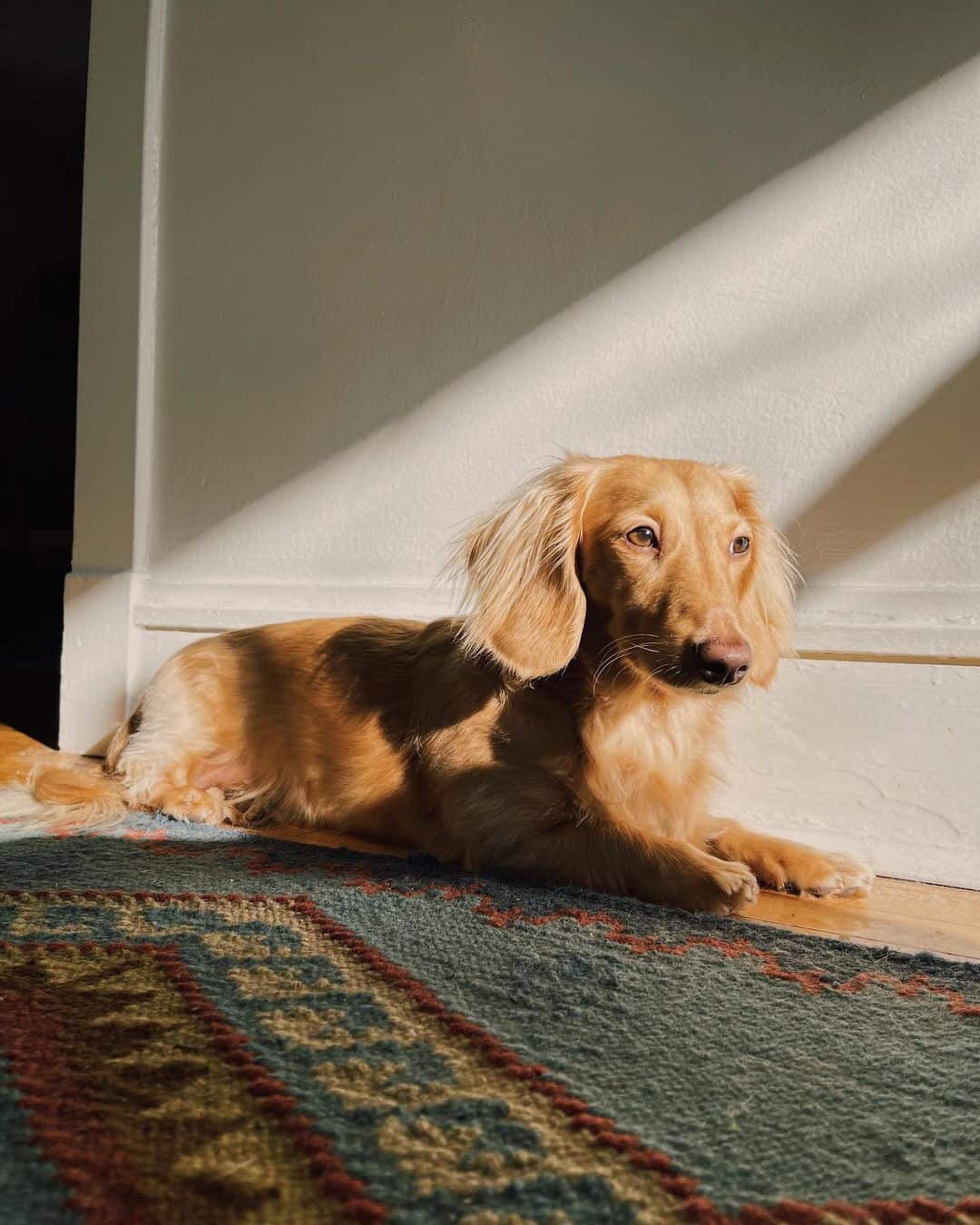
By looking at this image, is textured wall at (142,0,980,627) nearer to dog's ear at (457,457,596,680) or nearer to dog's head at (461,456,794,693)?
dog's head at (461,456,794,693)

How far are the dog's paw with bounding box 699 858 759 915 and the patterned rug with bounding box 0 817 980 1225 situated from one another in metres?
0.06

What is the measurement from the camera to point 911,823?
1763mm

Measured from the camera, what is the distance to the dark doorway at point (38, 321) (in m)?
5.25

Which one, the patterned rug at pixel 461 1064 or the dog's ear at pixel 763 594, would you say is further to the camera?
the dog's ear at pixel 763 594

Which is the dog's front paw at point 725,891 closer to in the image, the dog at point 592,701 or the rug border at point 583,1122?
the dog at point 592,701

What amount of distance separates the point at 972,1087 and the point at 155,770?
1690 mm

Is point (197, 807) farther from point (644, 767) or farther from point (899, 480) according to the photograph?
point (899, 480)

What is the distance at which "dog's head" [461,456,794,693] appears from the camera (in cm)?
150

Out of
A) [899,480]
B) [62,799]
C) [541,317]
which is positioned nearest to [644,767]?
[899,480]

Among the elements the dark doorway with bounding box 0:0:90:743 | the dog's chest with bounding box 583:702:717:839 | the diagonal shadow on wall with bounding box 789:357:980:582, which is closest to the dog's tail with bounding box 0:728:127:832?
the dog's chest with bounding box 583:702:717:839

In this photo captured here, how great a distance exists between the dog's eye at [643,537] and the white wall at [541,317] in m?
0.46

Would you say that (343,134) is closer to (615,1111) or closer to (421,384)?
(421,384)

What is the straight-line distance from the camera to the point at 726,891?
4.59 feet

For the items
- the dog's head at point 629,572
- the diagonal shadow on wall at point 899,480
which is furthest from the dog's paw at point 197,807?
the diagonal shadow on wall at point 899,480
